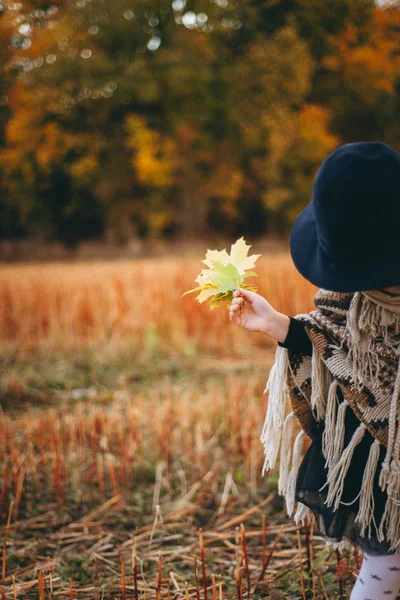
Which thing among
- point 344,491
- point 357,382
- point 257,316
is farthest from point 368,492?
point 257,316

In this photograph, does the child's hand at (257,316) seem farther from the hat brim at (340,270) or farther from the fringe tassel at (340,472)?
the fringe tassel at (340,472)

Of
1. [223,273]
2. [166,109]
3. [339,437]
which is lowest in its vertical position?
[339,437]

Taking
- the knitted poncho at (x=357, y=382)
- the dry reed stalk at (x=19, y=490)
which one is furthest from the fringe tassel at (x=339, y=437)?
the dry reed stalk at (x=19, y=490)

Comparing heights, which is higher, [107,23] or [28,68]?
[107,23]

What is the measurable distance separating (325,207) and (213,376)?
3617 mm

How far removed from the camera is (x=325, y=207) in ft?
4.63

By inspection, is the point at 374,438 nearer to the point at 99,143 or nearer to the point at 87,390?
the point at 87,390

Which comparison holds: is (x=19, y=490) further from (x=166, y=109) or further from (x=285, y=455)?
(x=166, y=109)

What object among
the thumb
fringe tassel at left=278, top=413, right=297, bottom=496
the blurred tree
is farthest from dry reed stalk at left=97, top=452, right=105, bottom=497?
the blurred tree

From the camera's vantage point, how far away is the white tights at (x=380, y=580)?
1.54m

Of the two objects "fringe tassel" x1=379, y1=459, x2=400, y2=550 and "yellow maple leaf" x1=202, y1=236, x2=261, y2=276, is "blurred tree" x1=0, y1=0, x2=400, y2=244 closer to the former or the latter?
"yellow maple leaf" x1=202, y1=236, x2=261, y2=276

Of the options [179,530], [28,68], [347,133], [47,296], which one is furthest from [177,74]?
[179,530]

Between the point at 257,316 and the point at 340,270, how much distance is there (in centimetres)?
32

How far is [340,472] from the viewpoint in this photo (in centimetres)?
159
